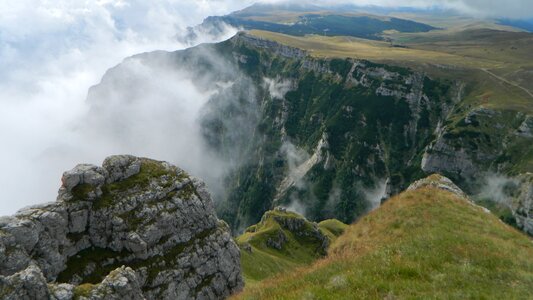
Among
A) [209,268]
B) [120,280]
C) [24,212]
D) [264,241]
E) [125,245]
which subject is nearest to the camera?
[120,280]

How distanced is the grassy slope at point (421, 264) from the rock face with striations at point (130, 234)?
34804mm

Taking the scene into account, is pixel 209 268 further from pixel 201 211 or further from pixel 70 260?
pixel 70 260

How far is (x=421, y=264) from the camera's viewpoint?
24469mm

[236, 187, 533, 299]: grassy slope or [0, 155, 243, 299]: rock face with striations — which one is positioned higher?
[236, 187, 533, 299]: grassy slope

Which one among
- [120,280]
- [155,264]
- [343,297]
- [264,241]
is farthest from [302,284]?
[264,241]

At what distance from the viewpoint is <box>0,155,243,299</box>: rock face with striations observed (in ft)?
200

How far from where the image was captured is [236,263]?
84875mm

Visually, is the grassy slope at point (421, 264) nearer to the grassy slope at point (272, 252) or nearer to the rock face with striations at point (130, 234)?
the rock face with striations at point (130, 234)

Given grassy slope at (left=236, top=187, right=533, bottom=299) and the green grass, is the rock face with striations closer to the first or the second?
the green grass

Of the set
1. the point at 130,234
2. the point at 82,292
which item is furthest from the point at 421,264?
the point at 130,234

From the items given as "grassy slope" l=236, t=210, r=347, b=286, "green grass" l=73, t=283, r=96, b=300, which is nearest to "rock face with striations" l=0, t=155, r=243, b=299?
"green grass" l=73, t=283, r=96, b=300

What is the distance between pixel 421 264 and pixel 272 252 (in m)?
143

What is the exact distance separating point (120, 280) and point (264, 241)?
424ft

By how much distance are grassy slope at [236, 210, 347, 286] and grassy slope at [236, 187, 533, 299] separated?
85557 mm
